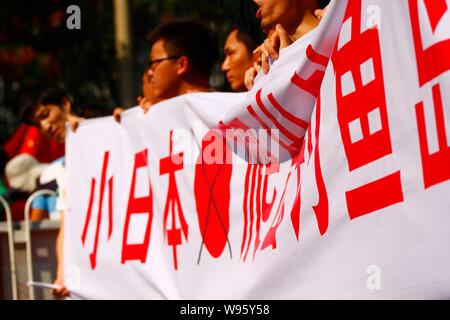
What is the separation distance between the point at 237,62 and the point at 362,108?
255cm

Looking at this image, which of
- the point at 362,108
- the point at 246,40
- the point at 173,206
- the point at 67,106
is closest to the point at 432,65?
the point at 362,108

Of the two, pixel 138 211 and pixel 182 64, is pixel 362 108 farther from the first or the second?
pixel 182 64

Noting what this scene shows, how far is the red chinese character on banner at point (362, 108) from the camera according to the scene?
3.31 metres

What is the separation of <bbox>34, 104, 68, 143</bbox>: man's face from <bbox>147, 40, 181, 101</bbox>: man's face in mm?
1433

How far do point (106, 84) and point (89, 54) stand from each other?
1016mm

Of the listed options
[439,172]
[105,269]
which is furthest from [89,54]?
[439,172]

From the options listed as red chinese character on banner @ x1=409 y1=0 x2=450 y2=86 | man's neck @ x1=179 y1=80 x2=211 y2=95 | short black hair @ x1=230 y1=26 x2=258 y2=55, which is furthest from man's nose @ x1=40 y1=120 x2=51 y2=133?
red chinese character on banner @ x1=409 y1=0 x2=450 y2=86

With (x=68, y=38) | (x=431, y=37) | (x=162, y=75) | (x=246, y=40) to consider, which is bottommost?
(x=431, y=37)

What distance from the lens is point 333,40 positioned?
3.72 m

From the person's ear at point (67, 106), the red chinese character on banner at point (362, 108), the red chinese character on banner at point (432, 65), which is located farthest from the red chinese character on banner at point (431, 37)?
the person's ear at point (67, 106)

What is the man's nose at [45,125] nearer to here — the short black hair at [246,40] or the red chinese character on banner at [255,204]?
the short black hair at [246,40]

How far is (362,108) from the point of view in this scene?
136 inches

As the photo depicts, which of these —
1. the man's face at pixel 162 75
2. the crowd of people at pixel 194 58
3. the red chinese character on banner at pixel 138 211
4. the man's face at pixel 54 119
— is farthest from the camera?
the man's face at pixel 54 119

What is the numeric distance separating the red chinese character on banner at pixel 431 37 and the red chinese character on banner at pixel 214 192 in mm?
1883
